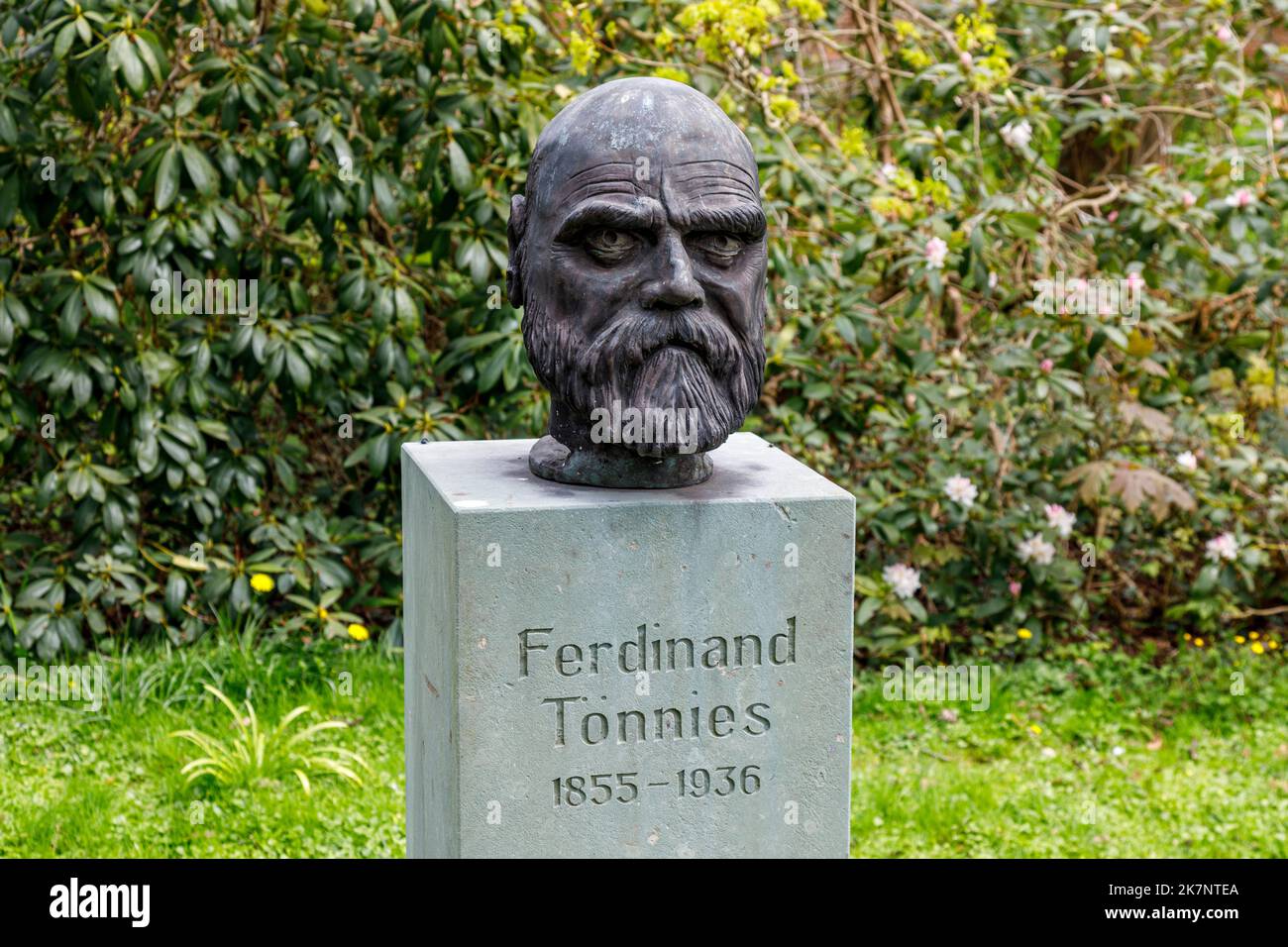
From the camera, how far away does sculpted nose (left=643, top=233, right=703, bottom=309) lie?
10.3 ft

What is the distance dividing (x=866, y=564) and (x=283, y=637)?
2.25m

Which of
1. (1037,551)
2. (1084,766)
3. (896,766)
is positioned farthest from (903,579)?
(1084,766)

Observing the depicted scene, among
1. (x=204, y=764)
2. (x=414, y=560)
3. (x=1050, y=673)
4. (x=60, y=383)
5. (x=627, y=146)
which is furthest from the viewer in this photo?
(x=1050, y=673)

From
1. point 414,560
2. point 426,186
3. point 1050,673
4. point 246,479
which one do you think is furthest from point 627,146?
point 1050,673

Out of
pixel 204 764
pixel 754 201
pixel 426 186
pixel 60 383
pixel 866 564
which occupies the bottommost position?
pixel 204 764

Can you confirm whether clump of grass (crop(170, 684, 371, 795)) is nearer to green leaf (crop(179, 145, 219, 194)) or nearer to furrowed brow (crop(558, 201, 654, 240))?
green leaf (crop(179, 145, 219, 194))

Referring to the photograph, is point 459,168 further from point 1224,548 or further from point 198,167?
point 1224,548

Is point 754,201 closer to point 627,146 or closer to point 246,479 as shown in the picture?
point 627,146

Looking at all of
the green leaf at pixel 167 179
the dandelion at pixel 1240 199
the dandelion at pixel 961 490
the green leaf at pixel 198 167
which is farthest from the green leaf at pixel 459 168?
the dandelion at pixel 1240 199

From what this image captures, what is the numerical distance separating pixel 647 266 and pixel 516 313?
253 centimetres

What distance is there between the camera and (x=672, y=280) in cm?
313

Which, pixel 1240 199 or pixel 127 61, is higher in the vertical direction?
pixel 127 61

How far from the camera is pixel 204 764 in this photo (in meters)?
4.89

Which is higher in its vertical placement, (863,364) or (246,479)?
(863,364)
